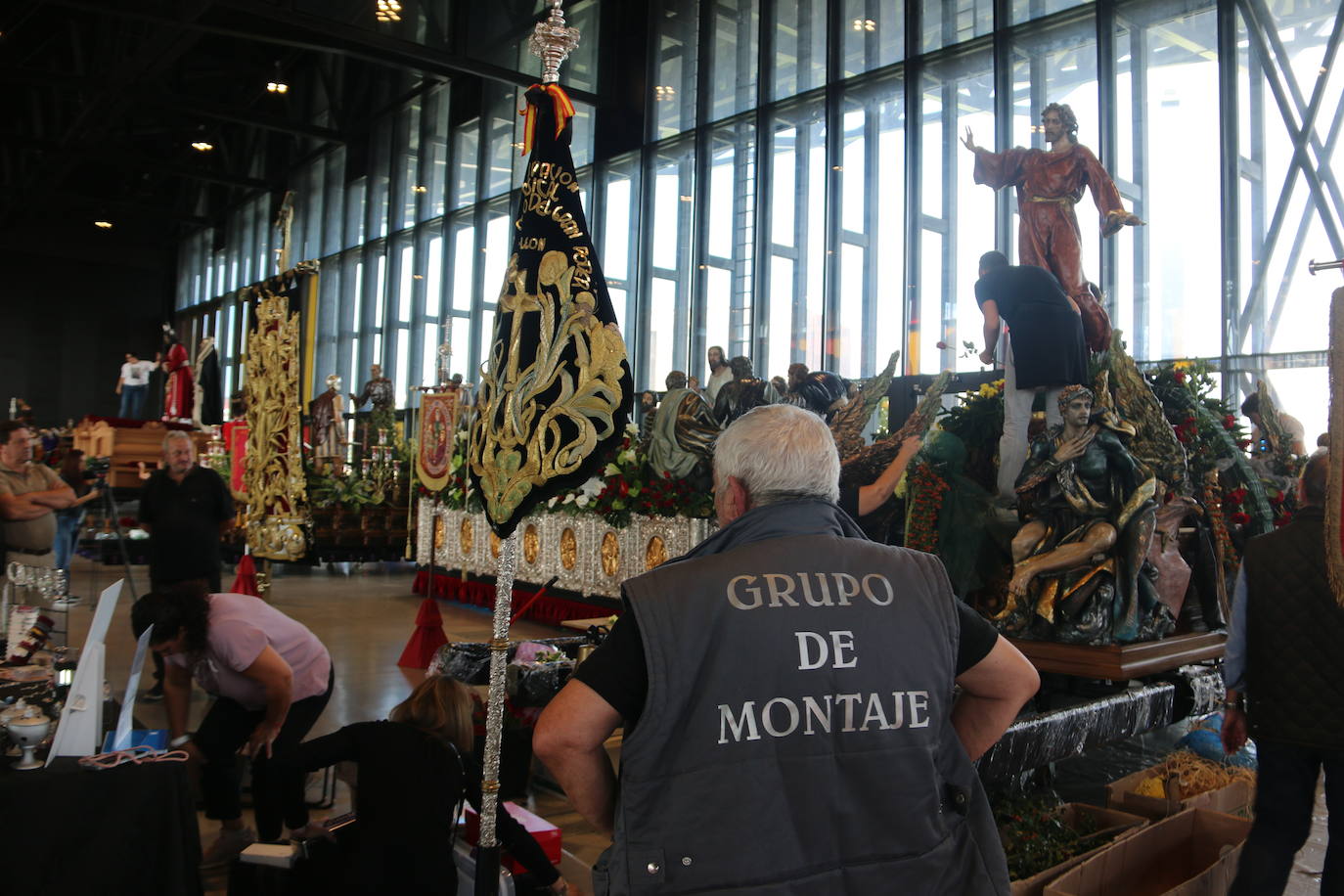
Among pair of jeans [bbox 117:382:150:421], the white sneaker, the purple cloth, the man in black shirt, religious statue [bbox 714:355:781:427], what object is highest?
pair of jeans [bbox 117:382:150:421]

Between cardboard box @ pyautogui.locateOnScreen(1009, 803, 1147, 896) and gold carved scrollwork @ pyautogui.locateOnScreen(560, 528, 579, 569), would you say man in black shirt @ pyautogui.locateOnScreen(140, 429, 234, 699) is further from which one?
cardboard box @ pyautogui.locateOnScreen(1009, 803, 1147, 896)

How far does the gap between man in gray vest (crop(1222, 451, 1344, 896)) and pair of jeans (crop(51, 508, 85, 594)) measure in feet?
29.9

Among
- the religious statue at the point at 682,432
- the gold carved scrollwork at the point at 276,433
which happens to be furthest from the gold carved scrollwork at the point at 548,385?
the gold carved scrollwork at the point at 276,433

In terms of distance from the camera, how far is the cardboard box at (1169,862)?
8.62ft

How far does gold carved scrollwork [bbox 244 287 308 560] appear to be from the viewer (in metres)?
7.27

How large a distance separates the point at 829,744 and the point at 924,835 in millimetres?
208

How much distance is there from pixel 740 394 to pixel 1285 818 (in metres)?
4.74

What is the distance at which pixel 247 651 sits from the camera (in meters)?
3.33

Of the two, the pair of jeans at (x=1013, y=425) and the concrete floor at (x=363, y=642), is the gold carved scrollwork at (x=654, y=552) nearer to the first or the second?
the concrete floor at (x=363, y=642)

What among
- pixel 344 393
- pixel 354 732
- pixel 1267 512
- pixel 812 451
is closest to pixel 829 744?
pixel 812 451

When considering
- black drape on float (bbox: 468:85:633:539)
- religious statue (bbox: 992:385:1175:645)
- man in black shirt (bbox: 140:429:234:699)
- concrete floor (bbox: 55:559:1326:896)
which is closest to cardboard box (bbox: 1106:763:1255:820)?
concrete floor (bbox: 55:559:1326:896)

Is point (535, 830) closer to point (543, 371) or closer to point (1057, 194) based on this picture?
point (543, 371)

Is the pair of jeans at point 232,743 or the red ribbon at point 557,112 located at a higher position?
the red ribbon at point 557,112

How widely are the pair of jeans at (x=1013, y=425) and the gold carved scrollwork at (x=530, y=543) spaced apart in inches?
193
